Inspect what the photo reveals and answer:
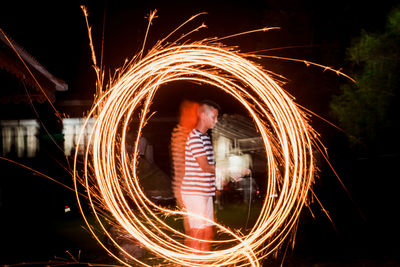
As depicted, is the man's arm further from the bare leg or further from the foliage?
the foliage

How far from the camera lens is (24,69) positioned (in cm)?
503

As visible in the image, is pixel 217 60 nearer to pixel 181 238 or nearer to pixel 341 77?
pixel 181 238

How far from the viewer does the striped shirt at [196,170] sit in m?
4.30

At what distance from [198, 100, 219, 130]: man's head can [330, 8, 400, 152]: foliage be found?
588 cm

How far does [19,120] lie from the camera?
12.2 m

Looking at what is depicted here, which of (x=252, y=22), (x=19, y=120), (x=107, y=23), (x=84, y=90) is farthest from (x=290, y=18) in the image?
(x=19, y=120)

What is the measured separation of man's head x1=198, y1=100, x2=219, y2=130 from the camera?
4445 millimetres

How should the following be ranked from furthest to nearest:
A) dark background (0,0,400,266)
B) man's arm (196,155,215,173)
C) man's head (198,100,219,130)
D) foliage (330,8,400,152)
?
1. foliage (330,8,400,152)
2. dark background (0,0,400,266)
3. man's head (198,100,219,130)
4. man's arm (196,155,215,173)

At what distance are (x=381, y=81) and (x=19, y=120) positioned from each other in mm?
9907

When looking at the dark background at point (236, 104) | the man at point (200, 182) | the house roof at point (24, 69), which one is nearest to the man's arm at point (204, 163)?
the man at point (200, 182)

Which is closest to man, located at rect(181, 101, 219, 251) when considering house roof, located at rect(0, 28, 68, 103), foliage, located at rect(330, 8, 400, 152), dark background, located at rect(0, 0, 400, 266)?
dark background, located at rect(0, 0, 400, 266)

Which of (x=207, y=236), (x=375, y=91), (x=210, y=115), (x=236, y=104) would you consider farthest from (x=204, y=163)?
(x=236, y=104)

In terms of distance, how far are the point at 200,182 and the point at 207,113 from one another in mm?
739

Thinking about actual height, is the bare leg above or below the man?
below
